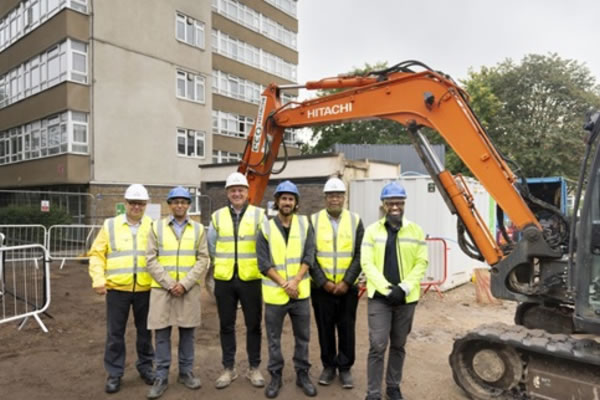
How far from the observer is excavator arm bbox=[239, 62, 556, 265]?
464 centimetres

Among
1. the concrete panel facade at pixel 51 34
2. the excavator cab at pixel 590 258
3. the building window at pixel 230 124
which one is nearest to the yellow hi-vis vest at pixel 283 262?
the excavator cab at pixel 590 258

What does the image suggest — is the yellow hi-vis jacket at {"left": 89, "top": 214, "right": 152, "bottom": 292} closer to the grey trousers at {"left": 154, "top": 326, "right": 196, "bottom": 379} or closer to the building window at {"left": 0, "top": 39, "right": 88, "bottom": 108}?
the grey trousers at {"left": 154, "top": 326, "right": 196, "bottom": 379}

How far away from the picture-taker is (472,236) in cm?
480

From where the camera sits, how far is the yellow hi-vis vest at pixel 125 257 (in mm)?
4430

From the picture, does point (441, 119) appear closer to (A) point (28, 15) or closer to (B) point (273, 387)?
(B) point (273, 387)

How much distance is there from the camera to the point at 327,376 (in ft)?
15.1

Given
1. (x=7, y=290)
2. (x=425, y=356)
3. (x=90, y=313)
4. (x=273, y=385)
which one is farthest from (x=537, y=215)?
(x=7, y=290)

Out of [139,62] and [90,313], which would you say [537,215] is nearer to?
[90,313]

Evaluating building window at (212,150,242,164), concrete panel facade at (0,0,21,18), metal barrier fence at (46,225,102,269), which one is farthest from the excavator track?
concrete panel facade at (0,0,21,18)

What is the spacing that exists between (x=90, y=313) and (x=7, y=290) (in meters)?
2.70

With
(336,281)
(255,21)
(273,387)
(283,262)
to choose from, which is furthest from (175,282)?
(255,21)

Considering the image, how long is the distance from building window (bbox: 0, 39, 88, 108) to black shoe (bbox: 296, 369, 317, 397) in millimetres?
18231

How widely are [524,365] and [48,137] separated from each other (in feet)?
68.8

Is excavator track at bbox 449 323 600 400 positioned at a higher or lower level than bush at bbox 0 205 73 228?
lower
